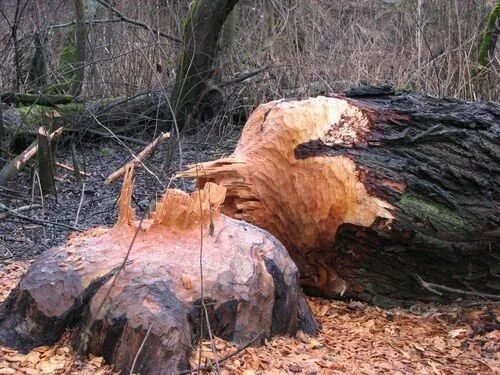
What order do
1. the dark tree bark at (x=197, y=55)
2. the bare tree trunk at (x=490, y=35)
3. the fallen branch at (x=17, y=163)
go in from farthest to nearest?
the bare tree trunk at (x=490, y=35) → the dark tree bark at (x=197, y=55) → the fallen branch at (x=17, y=163)

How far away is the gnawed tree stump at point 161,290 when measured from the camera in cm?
239

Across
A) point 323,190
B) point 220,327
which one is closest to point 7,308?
point 220,327

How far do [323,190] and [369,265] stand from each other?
17.3 inches

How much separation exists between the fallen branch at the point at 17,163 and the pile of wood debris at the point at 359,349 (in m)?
1.72

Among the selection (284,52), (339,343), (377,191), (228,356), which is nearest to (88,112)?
(284,52)

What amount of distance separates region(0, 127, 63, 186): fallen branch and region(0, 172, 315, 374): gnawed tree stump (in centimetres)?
257

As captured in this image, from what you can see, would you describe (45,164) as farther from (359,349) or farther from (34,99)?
(359,349)

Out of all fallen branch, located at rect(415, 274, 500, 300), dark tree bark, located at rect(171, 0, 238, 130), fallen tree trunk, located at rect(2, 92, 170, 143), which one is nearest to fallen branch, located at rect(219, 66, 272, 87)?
dark tree bark, located at rect(171, 0, 238, 130)

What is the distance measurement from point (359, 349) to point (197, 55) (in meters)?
4.72

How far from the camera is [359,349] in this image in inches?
115

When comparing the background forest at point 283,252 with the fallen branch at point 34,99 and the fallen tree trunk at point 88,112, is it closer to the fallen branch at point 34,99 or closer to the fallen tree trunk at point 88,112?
the fallen tree trunk at point 88,112

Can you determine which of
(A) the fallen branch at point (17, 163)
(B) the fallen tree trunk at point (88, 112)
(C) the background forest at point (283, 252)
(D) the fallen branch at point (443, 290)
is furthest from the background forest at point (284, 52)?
(D) the fallen branch at point (443, 290)

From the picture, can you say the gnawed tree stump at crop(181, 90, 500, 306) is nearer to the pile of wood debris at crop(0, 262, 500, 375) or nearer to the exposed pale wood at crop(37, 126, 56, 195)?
the pile of wood debris at crop(0, 262, 500, 375)

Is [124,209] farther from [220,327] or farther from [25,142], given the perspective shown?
[25,142]
